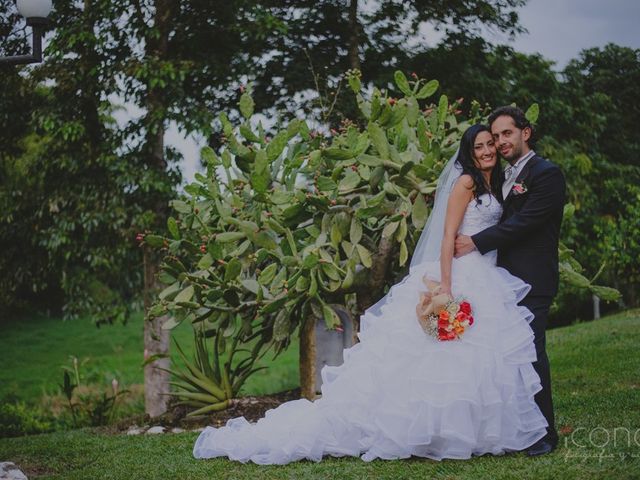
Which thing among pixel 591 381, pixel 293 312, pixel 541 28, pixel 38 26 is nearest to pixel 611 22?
pixel 541 28

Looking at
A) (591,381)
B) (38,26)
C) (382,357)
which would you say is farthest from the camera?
(591,381)

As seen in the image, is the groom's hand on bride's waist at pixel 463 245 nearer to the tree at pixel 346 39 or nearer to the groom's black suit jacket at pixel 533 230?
the groom's black suit jacket at pixel 533 230

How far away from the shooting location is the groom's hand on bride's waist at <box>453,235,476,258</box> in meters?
4.60

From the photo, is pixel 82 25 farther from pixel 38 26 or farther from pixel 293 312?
pixel 293 312

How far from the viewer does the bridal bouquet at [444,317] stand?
14.2 ft

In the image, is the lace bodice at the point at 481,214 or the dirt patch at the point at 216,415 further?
the dirt patch at the point at 216,415

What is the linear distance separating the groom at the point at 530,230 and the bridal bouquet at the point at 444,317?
0.37 m

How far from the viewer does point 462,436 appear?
13.7ft

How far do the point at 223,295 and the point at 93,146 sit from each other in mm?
4326

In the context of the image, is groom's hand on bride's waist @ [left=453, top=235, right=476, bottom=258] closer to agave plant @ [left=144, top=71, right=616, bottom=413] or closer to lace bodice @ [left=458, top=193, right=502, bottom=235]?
lace bodice @ [left=458, top=193, right=502, bottom=235]

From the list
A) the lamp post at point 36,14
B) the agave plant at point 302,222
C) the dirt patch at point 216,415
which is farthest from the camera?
the dirt patch at point 216,415

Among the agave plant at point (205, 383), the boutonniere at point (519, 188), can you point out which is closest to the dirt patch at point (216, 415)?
the agave plant at point (205, 383)

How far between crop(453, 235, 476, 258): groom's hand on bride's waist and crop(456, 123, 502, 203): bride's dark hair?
24 centimetres

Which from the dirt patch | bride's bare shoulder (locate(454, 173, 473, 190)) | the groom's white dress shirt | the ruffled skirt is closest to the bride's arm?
Answer: bride's bare shoulder (locate(454, 173, 473, 190))
